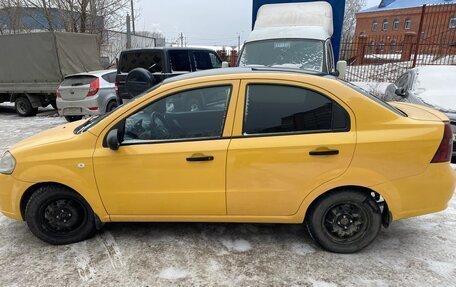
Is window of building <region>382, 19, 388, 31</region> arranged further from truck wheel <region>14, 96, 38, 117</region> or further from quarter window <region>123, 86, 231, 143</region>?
quarter window <region>123, 86, 231, 143</region>

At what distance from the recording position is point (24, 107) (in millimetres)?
11766

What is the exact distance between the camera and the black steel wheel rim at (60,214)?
10.5ft

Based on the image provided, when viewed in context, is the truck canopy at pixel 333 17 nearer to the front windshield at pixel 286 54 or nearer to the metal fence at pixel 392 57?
the front windshield at pixel 286 54

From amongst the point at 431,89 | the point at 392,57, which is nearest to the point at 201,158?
the point at 431,89

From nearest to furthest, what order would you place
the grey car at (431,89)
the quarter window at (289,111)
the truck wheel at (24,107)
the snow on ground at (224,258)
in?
the snow on ground at (224,258)
the quarter window at (289,111)
the grey car at (431,89)
the truck wheel at (24,107)

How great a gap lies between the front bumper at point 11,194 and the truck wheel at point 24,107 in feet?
32.1

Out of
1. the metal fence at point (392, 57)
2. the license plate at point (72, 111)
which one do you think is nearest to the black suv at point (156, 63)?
the license plate at point (72, 111)

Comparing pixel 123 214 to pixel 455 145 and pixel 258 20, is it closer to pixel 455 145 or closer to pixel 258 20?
pixel 455 145

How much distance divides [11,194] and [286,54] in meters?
5.06

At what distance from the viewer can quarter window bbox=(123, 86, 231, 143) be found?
299 cm

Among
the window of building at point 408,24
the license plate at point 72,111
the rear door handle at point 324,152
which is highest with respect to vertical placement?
the window of building at point 408,24

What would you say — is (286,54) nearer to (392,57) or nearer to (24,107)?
(24,107)

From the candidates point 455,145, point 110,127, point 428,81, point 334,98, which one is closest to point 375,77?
point 428,81

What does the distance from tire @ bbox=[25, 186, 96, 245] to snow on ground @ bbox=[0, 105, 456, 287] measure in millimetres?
106
